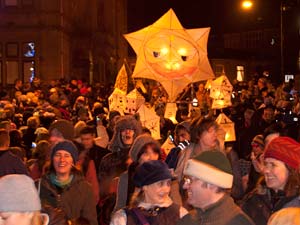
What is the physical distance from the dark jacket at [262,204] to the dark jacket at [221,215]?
778mm

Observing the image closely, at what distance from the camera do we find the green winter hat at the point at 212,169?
16.0ft

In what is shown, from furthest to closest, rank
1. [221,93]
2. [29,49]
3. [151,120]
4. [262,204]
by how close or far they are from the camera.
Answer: [29,49], [221,93], [151,120], [262,204]

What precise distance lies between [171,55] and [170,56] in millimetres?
29

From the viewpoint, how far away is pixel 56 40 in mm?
34719

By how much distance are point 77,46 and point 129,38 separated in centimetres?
2634

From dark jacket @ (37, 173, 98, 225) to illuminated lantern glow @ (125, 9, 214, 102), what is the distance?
7.03 m

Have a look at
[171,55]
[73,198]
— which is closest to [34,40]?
[171,55]

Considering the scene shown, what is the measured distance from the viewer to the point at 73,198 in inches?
279

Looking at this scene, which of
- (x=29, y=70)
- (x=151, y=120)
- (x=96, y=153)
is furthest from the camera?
(x=29, y=70)

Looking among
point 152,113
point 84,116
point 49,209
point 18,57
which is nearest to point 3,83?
point 18,57

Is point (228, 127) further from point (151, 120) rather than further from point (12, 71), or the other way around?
point (12, 71)

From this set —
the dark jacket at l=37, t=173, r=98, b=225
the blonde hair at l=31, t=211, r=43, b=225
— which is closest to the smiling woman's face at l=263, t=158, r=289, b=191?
the blonde hair at l=31, t=211, r=43, b=225

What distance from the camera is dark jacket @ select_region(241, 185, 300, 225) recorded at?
18.4 ft

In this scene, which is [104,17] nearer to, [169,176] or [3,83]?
[3,83]
